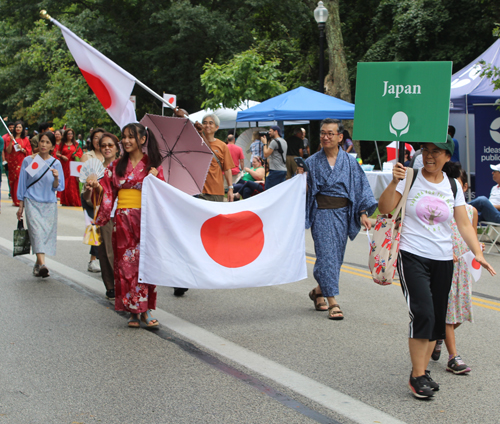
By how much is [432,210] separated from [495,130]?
30.9 ft

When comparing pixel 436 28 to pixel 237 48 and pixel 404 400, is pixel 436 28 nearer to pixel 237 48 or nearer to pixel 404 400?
pixel 237 48

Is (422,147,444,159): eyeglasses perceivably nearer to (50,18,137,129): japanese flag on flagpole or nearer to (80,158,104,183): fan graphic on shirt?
(50,18,137,129): japanese flag on flagpole

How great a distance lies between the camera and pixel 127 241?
6.00m

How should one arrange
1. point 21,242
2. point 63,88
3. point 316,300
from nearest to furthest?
point 316,300
point 21,242
point 63,88

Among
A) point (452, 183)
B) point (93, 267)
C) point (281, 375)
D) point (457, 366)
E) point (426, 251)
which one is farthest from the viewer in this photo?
point (93, 267)

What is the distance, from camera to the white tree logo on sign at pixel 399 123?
171 inches

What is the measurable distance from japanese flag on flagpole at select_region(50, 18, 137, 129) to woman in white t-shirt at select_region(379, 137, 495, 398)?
321 cm

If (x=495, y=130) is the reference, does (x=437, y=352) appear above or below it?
below

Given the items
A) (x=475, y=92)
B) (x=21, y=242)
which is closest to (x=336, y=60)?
(x=475, y=92)

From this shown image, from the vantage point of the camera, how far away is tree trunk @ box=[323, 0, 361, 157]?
2106 centimetres

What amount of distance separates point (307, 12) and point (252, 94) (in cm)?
1305

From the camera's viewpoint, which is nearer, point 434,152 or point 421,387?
point 421,387

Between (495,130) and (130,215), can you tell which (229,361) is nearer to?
(130,215)

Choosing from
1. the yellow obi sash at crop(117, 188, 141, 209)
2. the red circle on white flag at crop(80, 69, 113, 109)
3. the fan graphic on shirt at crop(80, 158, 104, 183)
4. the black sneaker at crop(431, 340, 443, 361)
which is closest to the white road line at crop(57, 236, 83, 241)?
the fan graphic on shirt at crop(80, 158, 104, 183)
